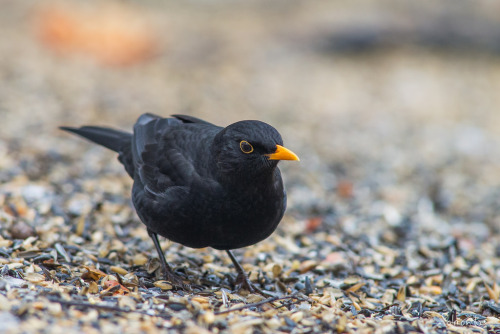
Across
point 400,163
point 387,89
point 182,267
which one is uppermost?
point 387,89

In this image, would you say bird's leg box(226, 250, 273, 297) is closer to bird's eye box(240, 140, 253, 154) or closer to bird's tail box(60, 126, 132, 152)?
bird's eye box(240, 140, 253, 154)

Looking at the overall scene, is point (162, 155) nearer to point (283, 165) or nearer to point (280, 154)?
point (280, 154)

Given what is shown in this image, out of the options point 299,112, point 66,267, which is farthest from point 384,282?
point 299,112

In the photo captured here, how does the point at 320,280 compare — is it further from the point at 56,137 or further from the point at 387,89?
the point at 387,89

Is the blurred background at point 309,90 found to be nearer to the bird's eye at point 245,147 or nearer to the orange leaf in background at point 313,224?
the orange leaf in background at point 313,224

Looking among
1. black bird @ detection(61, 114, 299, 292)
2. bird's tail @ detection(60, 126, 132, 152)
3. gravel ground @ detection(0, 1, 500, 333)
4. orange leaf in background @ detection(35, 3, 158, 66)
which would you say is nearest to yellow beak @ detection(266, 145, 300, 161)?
black bird @ detection(61, 114, 299, 292)

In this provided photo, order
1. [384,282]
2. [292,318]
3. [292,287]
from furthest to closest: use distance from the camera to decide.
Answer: [384,282] → [292,287] → [292,318]

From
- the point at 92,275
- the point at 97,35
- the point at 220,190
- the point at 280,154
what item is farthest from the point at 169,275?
the point at 97,35
